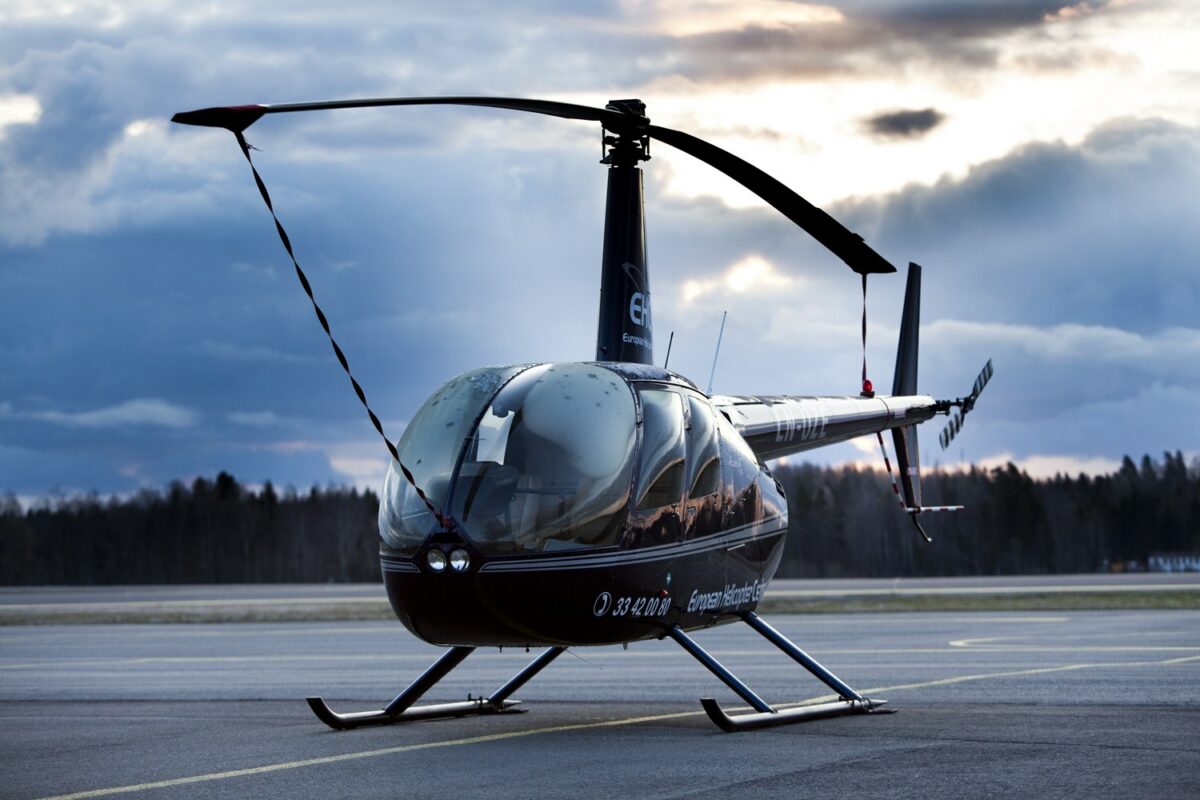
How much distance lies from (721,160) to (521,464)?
4.33m

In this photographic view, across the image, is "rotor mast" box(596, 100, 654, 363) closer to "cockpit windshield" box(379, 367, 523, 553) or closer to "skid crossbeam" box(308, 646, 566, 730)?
"cockpit windshield" box(379, 367, 523, 553)

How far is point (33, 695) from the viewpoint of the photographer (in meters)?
19.0

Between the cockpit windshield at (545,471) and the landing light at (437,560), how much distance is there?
0.31m

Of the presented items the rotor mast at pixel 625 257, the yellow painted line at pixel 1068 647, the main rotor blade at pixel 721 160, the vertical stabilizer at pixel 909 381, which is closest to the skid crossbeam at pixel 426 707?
the rotor mast at pixel 625 257

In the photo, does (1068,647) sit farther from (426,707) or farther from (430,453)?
(430,453)

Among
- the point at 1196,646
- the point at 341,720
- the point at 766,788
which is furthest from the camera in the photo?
the point at 1196,646

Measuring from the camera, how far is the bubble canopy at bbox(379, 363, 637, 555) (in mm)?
11250

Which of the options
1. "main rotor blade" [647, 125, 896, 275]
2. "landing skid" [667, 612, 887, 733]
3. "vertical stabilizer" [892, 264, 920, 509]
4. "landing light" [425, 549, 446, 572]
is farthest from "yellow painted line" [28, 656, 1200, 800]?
"main rotor blade" [647, 125, 896, 275]

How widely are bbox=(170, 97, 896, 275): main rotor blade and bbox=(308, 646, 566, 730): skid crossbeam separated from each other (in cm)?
464

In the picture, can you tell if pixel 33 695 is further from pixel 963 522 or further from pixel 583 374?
pixel 963 522

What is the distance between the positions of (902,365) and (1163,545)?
92.9 metres

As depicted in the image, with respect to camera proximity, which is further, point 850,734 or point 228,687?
point 228,687

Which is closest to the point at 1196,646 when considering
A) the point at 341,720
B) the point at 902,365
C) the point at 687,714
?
the point at 902,365

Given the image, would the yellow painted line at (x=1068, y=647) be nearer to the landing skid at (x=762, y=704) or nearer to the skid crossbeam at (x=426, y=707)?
the landing skid at (x=762, y=704)
